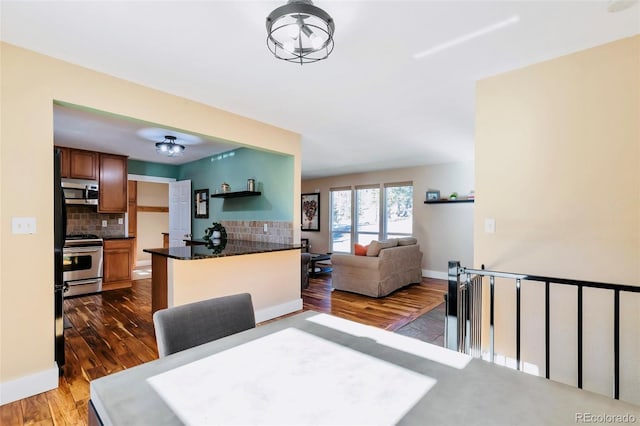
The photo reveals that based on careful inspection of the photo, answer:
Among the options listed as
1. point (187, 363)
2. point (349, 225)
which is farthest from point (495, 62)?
point (349, 225)

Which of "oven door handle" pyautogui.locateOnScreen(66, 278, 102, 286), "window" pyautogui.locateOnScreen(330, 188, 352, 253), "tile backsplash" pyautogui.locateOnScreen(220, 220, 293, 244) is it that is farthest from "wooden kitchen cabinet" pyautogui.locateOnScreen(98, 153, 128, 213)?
"window" pyautogui.locateOnScreen(330, 188, 352, 253)

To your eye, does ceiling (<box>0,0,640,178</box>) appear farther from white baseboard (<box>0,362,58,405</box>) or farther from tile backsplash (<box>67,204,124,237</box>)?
tile backsplash (<box>67,204,124,237</box>)

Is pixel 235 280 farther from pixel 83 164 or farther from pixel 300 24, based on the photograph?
pixel 83 164

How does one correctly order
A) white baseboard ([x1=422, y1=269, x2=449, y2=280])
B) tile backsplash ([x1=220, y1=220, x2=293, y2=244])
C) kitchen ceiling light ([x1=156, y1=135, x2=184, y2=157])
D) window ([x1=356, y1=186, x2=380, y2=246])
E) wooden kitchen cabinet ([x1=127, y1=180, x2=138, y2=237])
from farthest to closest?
window ([x1=356, y1=186, x2=380, y2=246]), wooden kitchen cabinet ([x1=127, y1=180, x2=138, y2=237]), white baseboard ([x1=422, y1=269, x2=449, y2=280]), kitchen ceiling light ([x1=156, y1=135, x2=184, y2=157]), tile backsplash ([x1=220, y1=220, x2=293, y2=244])

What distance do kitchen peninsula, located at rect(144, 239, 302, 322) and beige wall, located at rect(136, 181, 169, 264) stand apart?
5125 millimetres

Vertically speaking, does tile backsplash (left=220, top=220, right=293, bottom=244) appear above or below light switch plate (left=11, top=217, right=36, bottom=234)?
below

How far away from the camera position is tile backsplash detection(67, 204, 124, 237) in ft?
17.3

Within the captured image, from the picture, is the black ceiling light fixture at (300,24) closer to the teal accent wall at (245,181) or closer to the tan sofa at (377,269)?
the teal accent wall at (245,181)

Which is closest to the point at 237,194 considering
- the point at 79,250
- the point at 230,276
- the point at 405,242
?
the point at 230,276

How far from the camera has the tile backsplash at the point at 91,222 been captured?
5.27 m

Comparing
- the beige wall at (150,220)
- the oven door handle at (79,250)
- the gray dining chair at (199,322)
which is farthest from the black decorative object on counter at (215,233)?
the beige wall at (150,220)

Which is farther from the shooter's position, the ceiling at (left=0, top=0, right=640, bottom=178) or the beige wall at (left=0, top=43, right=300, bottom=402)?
the beige wall at (left=0, top=43, right=300, bottom=402)

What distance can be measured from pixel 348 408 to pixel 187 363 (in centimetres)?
56

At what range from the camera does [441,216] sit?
6.23 metres
